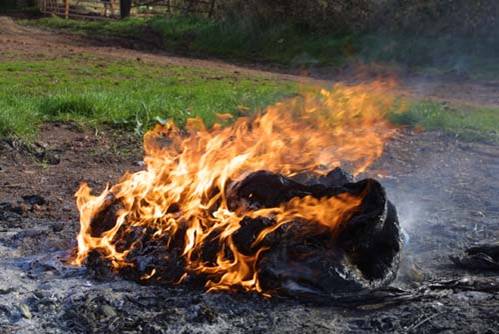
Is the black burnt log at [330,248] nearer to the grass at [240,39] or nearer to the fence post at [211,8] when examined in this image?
the grass at [240,39]

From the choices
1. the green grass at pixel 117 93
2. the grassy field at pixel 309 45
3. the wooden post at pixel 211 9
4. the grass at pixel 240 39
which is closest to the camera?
the green grass at pixel 117 93

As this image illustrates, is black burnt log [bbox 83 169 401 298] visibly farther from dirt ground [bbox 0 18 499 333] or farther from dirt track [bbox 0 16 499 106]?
dirt track [bbox 0 16 499 106]

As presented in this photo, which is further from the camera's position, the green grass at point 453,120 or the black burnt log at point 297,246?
the green grass at point 453,120

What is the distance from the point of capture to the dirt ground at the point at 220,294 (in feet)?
13.0

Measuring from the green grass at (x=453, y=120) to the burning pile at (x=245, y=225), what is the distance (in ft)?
13.9

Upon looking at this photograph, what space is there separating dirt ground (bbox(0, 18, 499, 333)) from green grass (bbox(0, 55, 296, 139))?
0.44 meters

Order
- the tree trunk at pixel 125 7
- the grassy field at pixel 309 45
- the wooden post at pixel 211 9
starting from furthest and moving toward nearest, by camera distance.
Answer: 1. the tree trunk at pixel 125 7
2. the wooden post at pixel 211 9
3. the grassy field at pixel 309 45

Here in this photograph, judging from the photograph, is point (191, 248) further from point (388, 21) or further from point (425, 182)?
point (388, 21)

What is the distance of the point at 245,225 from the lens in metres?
4.50

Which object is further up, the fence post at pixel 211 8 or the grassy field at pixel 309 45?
the fence post at pixel 211 8

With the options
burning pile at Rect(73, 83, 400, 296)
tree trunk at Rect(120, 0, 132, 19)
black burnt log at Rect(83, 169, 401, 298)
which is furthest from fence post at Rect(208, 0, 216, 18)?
black burnt log at Rect(83, 169, 401, 298)

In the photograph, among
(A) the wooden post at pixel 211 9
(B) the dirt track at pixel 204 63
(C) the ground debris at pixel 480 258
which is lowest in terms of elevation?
(B) the dirt track at pixel 204 63

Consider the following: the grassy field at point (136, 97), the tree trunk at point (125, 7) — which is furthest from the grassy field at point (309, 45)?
the tree trunk at point (125, 7)

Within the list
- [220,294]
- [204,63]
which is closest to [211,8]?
[204,63]
